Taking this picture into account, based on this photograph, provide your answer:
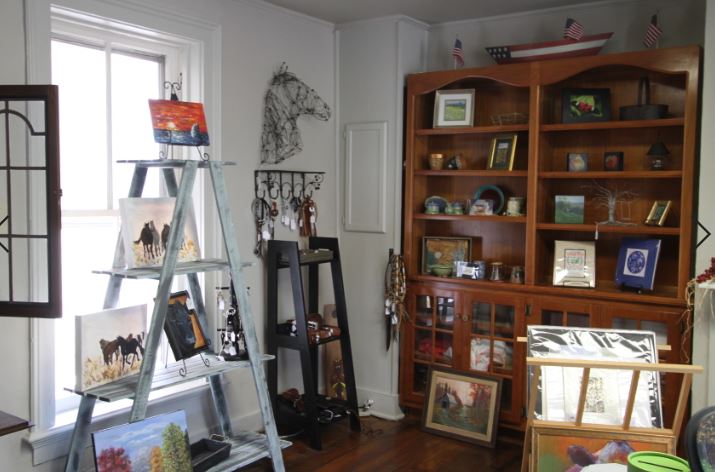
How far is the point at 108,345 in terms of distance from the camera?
3023 millimetres

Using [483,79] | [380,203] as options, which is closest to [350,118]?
[380,203]

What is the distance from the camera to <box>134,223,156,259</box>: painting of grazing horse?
3047mm

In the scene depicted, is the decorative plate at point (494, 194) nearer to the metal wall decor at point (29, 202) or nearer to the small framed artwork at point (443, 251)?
the small framed artwork at point (443, 251)

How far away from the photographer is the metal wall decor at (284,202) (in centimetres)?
408

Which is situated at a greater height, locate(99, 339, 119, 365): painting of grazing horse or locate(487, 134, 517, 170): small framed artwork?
locate(487, 134, 517, 170): small framed artwork

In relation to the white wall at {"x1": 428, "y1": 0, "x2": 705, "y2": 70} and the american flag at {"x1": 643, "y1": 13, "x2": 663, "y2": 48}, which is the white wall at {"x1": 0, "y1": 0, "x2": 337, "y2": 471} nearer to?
the white wall at {"x1": 428, "y1": 0, "x2": 705, "y2": 70}

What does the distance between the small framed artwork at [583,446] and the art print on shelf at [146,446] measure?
155 centimetres

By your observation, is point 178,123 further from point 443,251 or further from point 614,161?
point 614,161

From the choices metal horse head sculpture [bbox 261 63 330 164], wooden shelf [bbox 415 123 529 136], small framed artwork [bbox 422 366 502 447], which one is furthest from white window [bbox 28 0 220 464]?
small framed artwork [bbox 422 366 502 447]

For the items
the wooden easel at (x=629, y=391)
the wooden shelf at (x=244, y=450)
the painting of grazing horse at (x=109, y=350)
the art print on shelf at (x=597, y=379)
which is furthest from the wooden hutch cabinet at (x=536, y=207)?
the painting of grazing horse at (x=109, y=350)

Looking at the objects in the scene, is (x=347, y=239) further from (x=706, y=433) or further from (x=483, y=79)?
(x=706, y=433)

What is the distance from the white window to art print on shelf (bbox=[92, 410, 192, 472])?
1.17 feet

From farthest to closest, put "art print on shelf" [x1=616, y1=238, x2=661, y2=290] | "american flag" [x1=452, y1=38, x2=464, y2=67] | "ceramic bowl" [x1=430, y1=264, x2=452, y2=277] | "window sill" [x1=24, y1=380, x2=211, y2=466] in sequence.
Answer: "ceramic bowl" [x1=430, y1=264, x2=452, y2=277] < "american flag" [x1=452, y1=38, x2=464, y2=67] < "art print on shelf" [x1=616, y1=238, x2=661, y2=290] < "window sill" [x1=24, y1=380, x2=211, y2=466]

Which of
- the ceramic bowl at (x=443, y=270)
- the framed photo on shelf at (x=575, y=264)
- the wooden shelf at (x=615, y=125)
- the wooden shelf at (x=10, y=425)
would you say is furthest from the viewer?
the ceramic bowl at (x=443, y=270)
